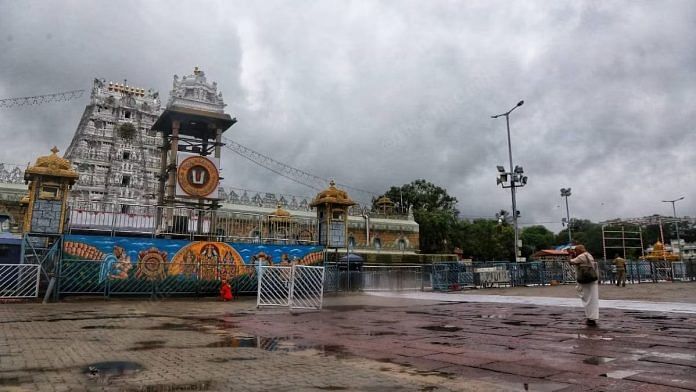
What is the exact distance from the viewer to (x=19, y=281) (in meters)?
15.9

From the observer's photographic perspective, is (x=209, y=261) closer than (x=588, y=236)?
Yes

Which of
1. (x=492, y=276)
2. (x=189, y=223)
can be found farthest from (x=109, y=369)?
(x=492, y=276)

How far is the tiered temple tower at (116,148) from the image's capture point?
4562cm

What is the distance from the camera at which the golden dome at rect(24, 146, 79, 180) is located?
55.3ft

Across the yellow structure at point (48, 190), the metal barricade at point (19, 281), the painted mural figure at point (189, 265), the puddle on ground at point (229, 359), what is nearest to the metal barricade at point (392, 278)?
the painted mural figure at point (189, 265)

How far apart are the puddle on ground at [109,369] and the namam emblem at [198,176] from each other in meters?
19.0

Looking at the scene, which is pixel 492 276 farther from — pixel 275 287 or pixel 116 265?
pixel 116 265

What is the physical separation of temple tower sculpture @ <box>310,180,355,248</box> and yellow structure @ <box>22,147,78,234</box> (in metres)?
10.5

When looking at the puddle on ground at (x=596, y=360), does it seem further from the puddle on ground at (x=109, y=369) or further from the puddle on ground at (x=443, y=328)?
the puddle on ground at (x=109, y=369)

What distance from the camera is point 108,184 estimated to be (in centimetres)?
4603

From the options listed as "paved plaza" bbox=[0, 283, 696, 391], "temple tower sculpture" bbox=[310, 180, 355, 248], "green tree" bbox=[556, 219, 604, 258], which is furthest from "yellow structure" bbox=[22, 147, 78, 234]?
"green tree" bbox=[556, 219, 604, 258]

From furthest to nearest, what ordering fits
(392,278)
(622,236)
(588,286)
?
1. (622,236)
2. (392,278)
3. (588,286)

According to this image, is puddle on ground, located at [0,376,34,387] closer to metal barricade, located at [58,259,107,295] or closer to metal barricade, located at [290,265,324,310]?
metal barricade, located at [290,265,324,310]

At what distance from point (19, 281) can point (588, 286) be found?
17.3m
